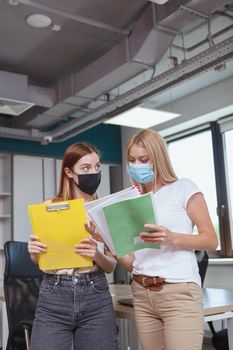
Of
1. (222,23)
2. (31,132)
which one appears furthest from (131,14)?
(31,132)

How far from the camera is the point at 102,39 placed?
4.12 meters

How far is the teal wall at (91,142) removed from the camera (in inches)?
226

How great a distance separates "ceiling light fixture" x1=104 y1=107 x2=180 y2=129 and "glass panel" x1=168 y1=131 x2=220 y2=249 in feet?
4.10

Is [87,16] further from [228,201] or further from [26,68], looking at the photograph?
[228,201]

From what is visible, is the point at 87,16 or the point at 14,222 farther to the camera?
the point at 14,222

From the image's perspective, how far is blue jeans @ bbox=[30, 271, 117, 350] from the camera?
148 cm

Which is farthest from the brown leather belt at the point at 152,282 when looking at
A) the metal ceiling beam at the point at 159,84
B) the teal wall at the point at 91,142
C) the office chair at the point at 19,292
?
the teal wall at the point at 91,142

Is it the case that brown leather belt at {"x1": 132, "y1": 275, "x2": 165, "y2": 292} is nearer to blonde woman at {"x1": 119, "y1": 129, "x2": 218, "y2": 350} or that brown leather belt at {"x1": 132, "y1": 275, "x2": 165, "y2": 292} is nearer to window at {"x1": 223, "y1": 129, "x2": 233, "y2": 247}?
blonde woman at {"x1": 119, "y1": 129, "x2": 218, "y2": 350}

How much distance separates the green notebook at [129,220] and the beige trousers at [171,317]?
6.7 inches

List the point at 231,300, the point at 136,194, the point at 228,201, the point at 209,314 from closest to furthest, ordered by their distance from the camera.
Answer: the point at 136,194, the point at 209,314, the point at 231,300, the point at 228,201

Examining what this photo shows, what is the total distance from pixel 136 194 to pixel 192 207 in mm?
201

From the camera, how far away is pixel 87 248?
150 centimetres

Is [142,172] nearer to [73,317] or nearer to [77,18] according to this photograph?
[73,317]

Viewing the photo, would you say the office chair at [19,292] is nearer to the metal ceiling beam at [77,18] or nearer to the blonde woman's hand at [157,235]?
the blonde woman's hand at [157,235]
